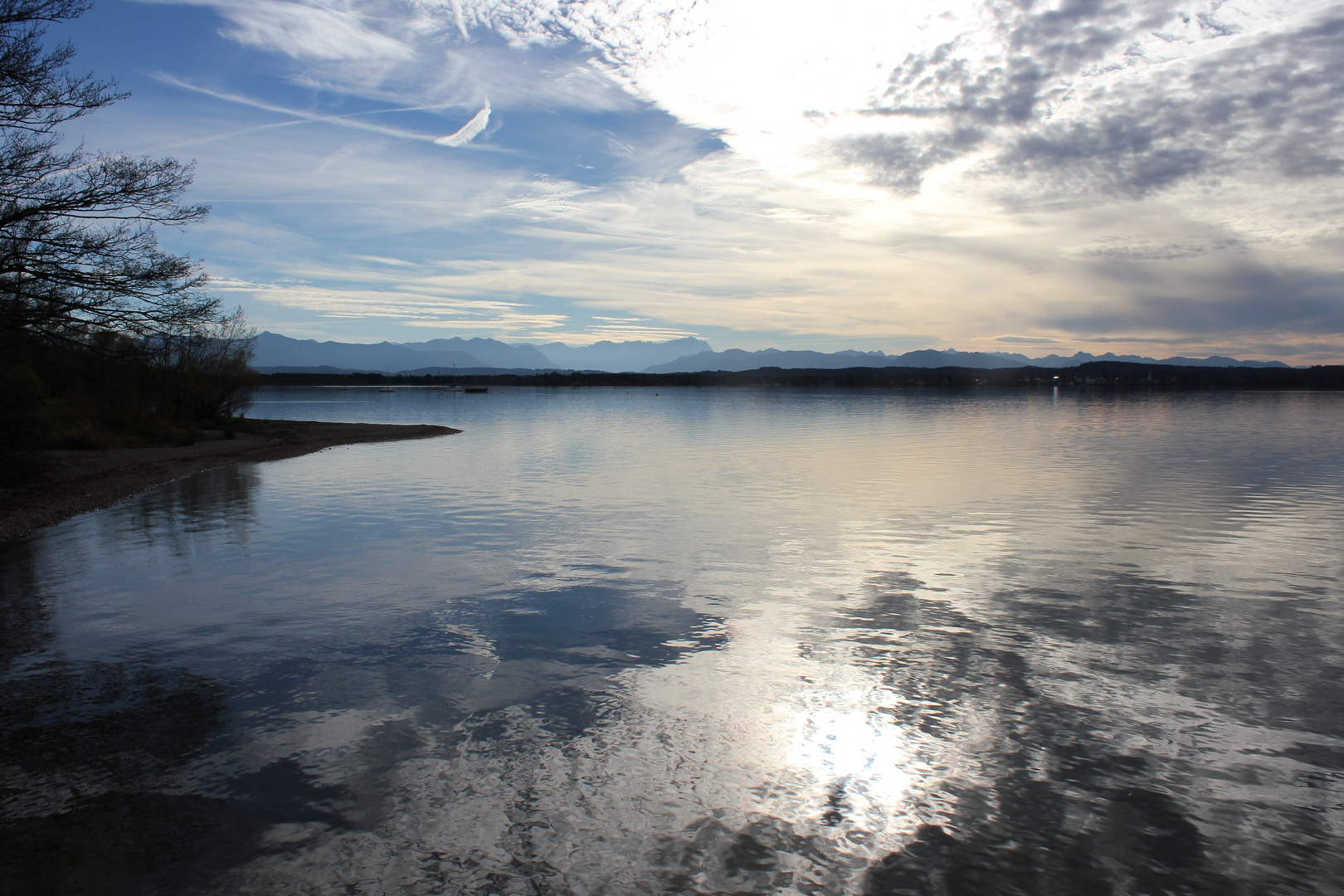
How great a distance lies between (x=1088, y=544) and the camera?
15.4 m

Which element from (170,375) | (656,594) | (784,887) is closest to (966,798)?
(784,887)

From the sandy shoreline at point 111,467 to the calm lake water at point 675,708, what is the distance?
2070mm

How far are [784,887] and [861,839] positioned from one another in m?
0.79

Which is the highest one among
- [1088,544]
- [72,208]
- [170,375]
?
[72,208]

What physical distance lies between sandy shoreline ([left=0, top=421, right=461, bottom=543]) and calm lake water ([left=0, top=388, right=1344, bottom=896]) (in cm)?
207

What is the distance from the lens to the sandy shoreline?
1866 cm

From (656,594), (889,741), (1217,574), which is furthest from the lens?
(1217,574)

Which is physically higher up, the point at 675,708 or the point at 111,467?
the point at 111,467

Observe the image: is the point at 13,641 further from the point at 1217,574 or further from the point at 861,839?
the point at 1217,574

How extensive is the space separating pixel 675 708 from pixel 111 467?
→ 28.6m

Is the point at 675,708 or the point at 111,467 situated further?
the point at 111,467

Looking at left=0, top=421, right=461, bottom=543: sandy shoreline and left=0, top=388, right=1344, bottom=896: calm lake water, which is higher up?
left=0, top=421, right=461, bottom=543: sandy shoreline

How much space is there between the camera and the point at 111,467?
1083 inches

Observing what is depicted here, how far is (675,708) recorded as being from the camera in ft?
24.5
